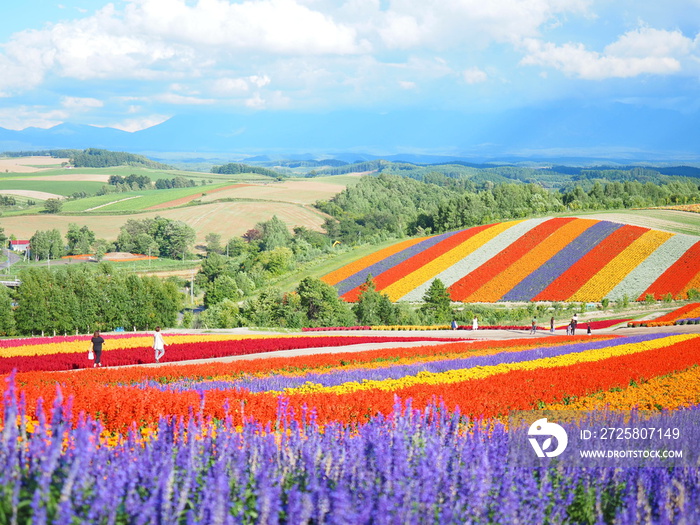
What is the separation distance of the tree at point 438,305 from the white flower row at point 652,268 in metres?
11.6

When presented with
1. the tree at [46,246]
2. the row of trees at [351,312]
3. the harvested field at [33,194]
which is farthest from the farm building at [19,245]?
the row of trees at [351,312]

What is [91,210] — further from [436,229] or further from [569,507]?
[569,507]

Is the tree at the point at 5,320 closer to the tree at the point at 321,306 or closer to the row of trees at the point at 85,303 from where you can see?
the row of trees at the point at 85,303

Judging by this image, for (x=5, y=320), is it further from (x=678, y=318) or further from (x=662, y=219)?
(x=662, y=219)

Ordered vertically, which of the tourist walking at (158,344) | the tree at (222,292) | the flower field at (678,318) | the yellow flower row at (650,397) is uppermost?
the yellow flower row at (650,397)

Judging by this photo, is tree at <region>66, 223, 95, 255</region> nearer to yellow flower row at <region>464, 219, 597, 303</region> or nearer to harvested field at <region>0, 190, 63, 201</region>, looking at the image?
harvested field at <region>0, 190, 63, 201</region>

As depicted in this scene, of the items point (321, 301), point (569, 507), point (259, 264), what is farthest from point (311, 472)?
point (259, 264)

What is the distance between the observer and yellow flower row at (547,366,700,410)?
457 inches

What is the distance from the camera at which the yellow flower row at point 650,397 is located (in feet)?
38.1

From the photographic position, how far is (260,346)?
2698cm

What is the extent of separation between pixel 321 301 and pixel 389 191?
121 m

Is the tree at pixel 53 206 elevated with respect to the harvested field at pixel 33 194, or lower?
lower

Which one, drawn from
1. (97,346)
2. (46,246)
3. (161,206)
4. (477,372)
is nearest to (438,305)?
(97,346)

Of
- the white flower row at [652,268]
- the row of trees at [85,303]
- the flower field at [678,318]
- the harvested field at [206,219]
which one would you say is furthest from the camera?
the harvested field at [206,219]
